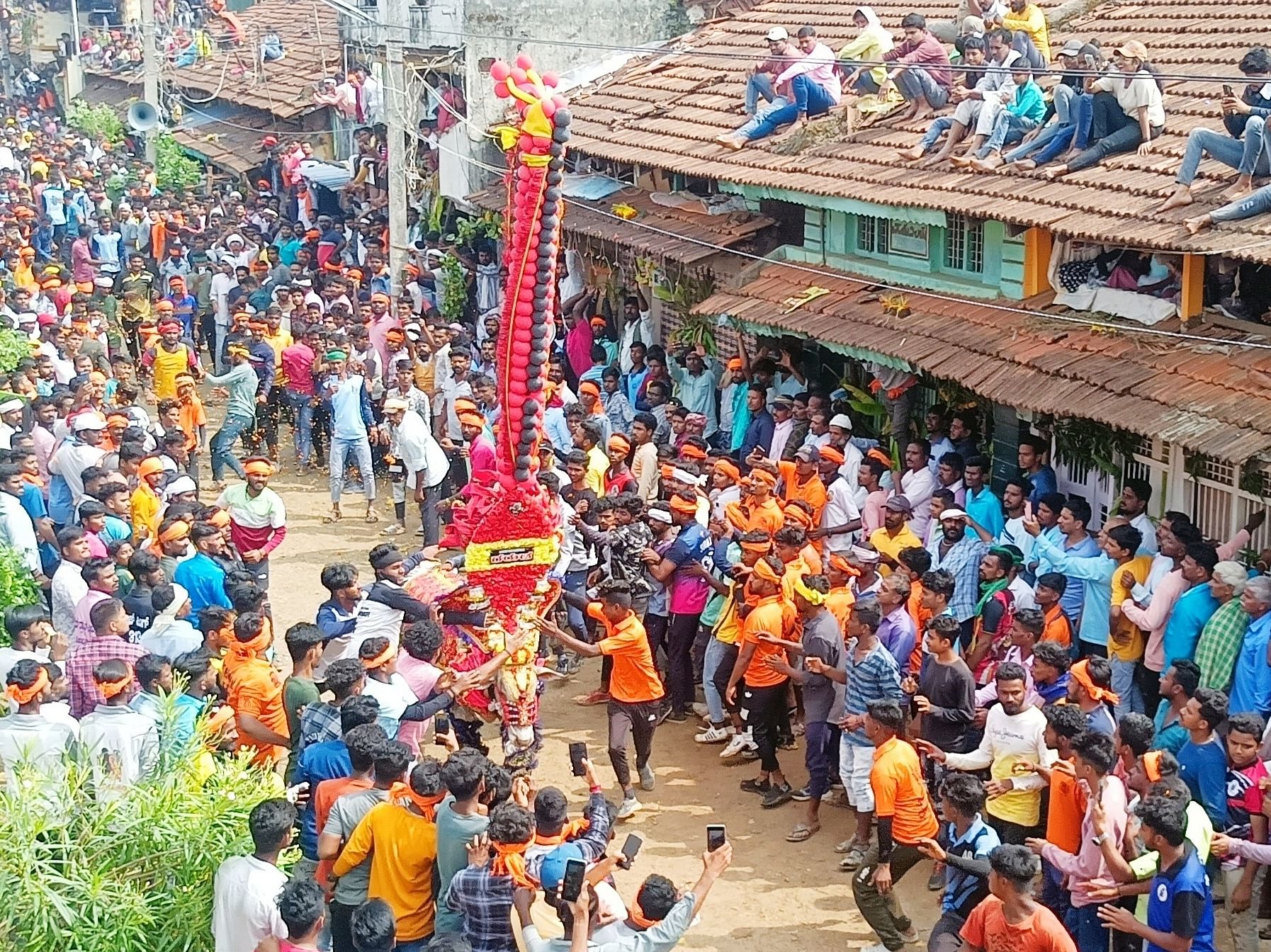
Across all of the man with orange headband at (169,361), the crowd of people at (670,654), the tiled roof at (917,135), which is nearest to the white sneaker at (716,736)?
the crowd of people at (670,654)

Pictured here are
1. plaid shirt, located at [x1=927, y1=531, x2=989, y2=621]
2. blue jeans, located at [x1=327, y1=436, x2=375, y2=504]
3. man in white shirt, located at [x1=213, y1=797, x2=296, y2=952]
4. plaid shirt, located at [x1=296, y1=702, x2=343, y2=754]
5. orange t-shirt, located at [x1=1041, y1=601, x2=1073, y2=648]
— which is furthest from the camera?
blue jeans, located at [x1=327, y1=436, x2=375, y2=504]

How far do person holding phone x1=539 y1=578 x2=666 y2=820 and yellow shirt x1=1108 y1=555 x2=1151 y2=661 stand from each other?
112 inches

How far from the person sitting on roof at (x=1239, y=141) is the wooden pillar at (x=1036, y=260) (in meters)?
1.57

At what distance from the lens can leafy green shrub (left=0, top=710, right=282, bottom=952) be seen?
7.32 metres

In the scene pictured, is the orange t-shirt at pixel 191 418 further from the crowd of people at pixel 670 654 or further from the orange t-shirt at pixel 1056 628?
the orange t-shirt at pixel 1056 628

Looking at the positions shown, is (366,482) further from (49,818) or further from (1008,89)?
(49,818)

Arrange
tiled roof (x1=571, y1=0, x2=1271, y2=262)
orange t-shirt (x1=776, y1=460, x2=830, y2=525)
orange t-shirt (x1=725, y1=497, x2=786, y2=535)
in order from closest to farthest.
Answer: tiled roof (x1=571, y1=0, x2=1271, y2=262) → orange t-shirt (x1=725, y1=497, x2=786, y2=535) → orange t-shirt (x1=776, y1=460, x2=830, y2=525)

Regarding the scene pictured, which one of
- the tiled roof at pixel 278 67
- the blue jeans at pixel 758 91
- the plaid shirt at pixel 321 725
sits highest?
the blue jeans at pixel 758 91

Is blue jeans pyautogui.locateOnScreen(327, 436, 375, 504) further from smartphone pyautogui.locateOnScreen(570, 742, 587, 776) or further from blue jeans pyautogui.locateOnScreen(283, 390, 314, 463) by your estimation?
smartphone pyautogui.locateOnScreen(570, 742, 587, 776)

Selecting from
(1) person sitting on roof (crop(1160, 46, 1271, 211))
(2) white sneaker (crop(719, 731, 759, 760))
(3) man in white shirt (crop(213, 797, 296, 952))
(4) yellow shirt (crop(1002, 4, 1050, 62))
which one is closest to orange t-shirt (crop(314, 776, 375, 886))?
(3) man in white shirt (crop(213, 797, 296, 952))

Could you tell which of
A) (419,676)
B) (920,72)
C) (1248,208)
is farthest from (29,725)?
(920,72)

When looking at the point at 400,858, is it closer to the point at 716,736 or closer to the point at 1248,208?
the point at 716,736

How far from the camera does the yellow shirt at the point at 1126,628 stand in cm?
1066

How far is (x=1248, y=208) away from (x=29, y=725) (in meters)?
7.98
